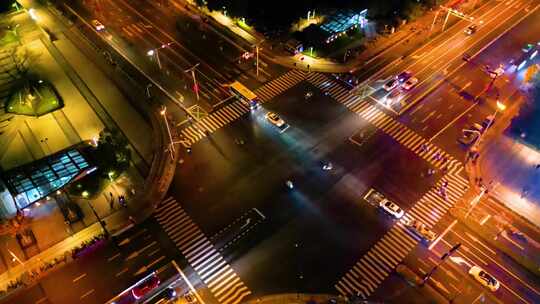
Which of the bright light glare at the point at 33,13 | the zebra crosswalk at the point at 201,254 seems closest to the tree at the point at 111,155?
the zebra crosswalk at the point at 201,254

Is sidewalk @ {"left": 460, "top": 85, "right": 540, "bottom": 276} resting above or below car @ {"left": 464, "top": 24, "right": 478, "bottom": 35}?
below

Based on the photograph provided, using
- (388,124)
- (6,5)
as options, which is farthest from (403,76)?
(6,5)

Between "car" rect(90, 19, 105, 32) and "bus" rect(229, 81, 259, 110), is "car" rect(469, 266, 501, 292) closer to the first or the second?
"bus" rect(229, 81, 259, 110)

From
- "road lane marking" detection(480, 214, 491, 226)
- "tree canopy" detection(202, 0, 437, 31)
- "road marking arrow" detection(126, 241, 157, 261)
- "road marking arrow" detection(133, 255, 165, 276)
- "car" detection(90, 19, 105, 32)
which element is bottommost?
"road lane marking" detection(480, 214, 491, 226)

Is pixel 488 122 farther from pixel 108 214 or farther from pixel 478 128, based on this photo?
pixel 108 214

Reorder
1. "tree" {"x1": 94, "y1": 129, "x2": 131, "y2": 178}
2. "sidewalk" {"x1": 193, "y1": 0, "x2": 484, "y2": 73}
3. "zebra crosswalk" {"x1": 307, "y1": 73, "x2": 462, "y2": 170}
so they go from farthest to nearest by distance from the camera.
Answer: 1. "sidewalk" {"x1": 193, "y1": 0, "x2": 484, "y2": 73}
2. "zebra crosswalk" {"x1": 307, "y1": 73, "x2": 462, "y2": 170}
3. "tree" {"x1": 94, "y1": 129, "x2": 131, "y2": 178}

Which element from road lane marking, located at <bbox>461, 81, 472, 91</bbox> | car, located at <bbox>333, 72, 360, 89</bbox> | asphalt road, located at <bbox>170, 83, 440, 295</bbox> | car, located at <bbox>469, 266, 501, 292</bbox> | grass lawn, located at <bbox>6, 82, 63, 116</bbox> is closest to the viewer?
car, located at <bbox>469, 266, 501, 292</bbox>

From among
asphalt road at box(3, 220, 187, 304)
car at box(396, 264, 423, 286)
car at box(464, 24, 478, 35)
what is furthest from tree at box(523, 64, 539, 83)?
asphalt road at box(3, 220, 187, 304)

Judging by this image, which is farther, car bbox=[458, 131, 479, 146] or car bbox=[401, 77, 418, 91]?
car bbox=[401, 77, 418, 91]
